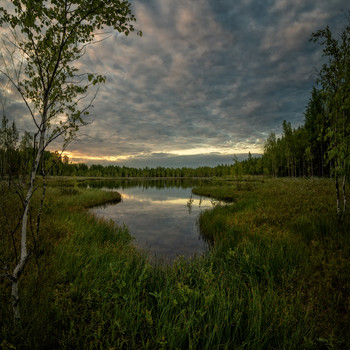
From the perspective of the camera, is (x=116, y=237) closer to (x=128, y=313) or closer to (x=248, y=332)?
(x=128, y=313)

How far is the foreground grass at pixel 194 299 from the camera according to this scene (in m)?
3.19

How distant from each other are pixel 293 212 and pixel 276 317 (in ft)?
31.6

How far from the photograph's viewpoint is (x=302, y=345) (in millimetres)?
3119

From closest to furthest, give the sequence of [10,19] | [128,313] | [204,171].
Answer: [10,19] → [128,313] → [204,171]

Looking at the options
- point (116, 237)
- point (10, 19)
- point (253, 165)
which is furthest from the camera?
point (253, 165)

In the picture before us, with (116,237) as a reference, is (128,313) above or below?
above

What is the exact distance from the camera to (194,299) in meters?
4.13

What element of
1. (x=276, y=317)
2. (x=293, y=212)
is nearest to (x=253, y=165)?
(x=293, y=212)

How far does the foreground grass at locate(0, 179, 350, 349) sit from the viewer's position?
3191 millimetres

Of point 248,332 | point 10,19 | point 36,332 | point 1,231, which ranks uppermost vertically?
point 10,19

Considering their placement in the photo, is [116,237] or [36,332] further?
[116,237]

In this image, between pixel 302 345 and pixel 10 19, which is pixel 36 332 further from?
pixel 10 19

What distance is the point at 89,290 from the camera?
4402mm

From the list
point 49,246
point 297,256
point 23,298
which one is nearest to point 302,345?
point 297,256
